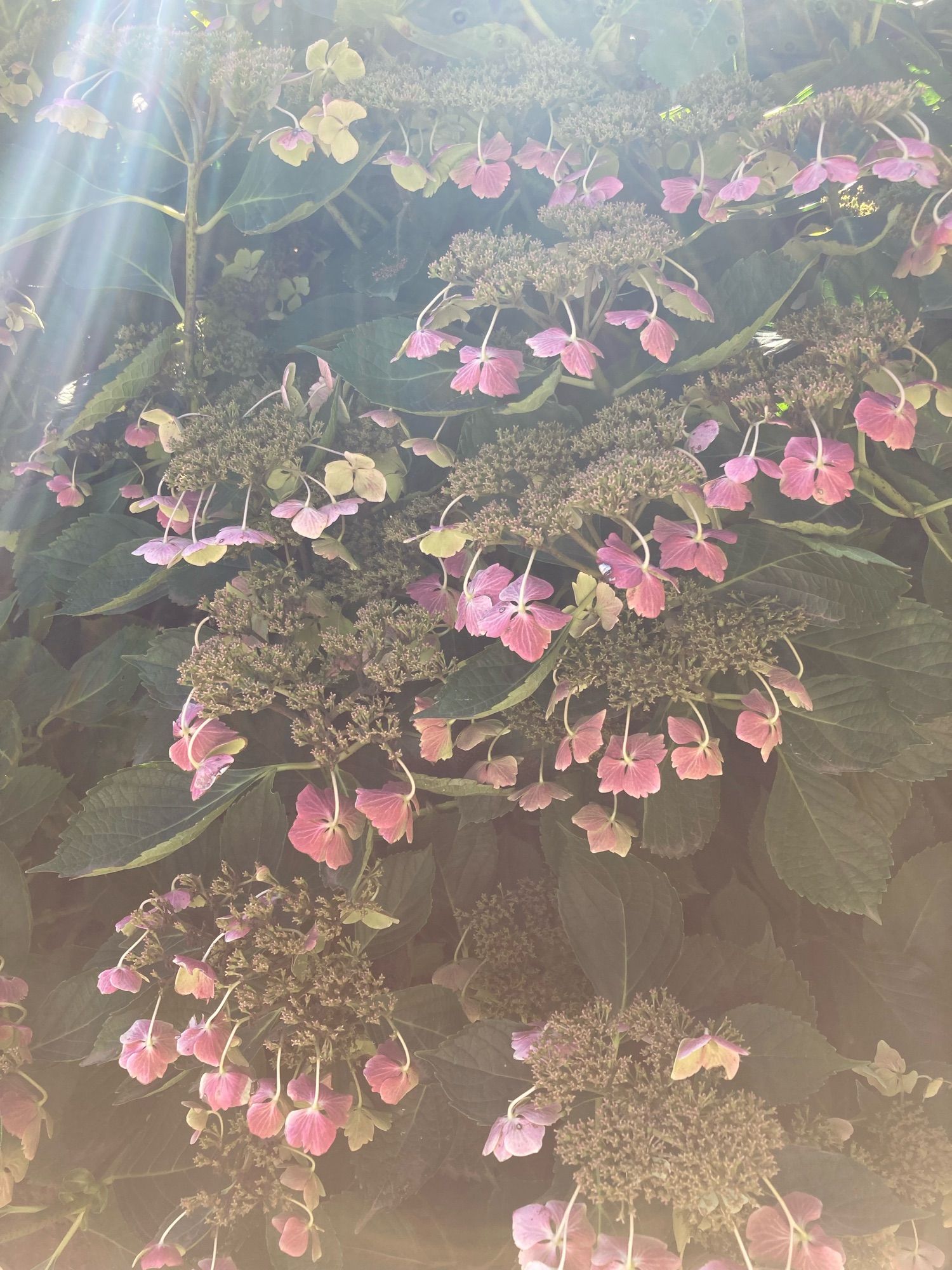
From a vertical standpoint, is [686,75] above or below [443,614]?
above

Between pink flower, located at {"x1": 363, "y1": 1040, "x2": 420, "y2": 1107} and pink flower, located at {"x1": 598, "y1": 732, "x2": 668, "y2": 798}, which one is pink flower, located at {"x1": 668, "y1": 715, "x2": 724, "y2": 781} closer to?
pink flower, located at {"x1": 598, "y1": 732, "x2": 668, "y2": 798}

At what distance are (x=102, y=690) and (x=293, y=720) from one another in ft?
0.78

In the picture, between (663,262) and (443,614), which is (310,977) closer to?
(443,614)

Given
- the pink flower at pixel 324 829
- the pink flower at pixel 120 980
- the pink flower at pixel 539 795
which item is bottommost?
the pink flower at pixel 120 980

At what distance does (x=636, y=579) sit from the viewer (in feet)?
1.16

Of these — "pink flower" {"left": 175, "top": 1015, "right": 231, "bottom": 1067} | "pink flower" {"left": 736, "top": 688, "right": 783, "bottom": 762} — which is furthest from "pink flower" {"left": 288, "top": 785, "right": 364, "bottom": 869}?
Answer: "pink flower" {"left": 736, "top": 688, "right": 783, "bottom": 762}

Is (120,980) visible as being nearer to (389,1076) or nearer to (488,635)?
(389,1076)

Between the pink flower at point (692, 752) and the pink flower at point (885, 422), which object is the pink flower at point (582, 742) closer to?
the pink flower at point (692, 752)

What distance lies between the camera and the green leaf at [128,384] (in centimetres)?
48

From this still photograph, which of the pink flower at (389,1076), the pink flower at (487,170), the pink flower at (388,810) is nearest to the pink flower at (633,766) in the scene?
the pink flower at (388,810)

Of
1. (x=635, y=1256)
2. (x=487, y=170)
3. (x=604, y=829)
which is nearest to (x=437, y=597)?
(x=604, y=829)

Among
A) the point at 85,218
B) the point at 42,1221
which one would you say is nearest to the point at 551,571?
the point at 85,218

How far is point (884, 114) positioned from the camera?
397 millimetres

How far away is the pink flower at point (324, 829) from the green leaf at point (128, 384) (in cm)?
29
